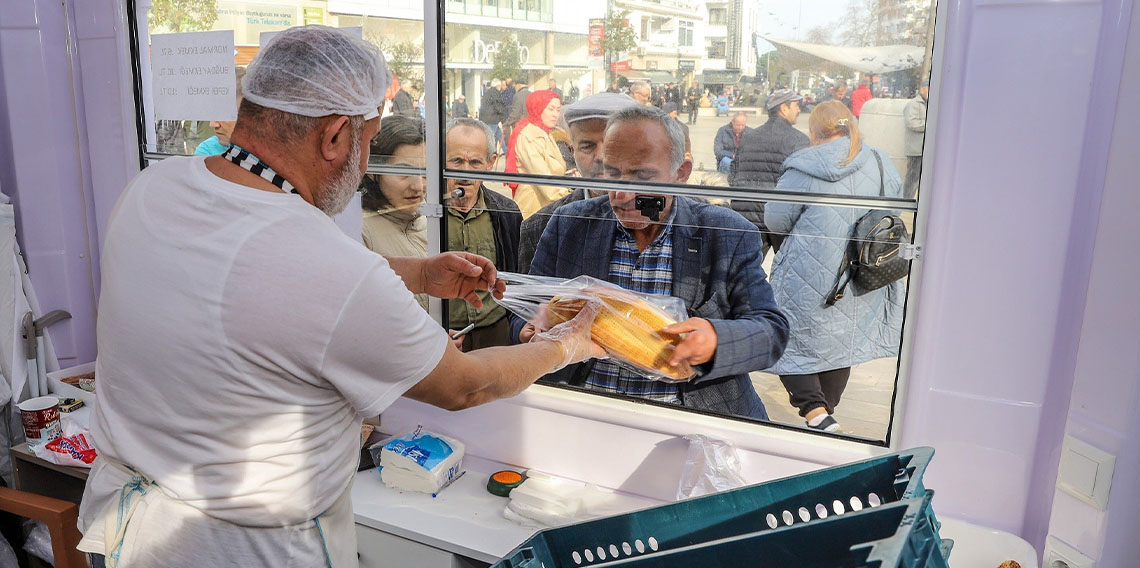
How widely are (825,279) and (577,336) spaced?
64 centimetres

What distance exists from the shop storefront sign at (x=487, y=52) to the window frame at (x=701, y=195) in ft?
0.27

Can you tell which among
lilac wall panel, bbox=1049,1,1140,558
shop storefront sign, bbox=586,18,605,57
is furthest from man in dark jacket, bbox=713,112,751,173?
lilac wall panel, bbox=1049,1,1140,558

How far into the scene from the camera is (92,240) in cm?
294

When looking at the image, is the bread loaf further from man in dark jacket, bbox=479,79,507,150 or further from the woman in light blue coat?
man in dark jacket, bbox=479,79,507,150

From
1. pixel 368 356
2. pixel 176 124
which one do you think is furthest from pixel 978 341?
pixel 176 124

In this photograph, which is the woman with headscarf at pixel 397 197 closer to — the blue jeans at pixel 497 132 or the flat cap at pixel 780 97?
the blue jeans at pixel 497 132

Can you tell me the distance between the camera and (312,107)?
1.25 m

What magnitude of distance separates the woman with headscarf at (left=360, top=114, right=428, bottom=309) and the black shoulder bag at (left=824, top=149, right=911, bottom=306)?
1237 mm

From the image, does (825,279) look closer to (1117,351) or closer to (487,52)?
(1117,351)

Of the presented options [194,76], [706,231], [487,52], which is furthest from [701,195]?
[194,76]

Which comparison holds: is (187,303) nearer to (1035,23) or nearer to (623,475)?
(623,475)

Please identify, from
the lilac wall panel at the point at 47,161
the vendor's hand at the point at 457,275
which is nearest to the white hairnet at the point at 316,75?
the vendor's hand at the point at 457,275

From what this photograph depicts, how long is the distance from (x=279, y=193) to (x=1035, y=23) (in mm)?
1529

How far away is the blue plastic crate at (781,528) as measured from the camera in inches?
36.2
